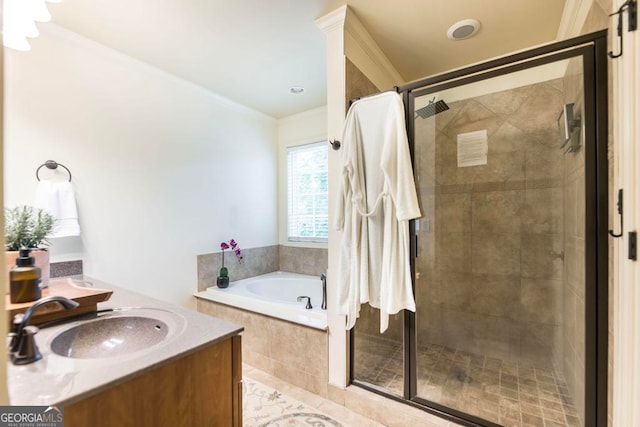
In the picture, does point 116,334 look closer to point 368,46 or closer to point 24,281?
point 24,281

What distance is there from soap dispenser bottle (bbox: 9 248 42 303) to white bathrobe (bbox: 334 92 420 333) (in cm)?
142

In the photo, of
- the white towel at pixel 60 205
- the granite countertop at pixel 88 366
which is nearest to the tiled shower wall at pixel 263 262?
the white towel at pixel 60 205

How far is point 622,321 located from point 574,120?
1.05 meters

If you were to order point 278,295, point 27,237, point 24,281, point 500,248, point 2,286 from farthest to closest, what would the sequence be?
point 278,295
point 500,248
point 27,237
point 24,281
point 2,286

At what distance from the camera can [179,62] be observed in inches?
89.7

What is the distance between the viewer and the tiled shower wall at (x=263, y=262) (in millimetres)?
2758

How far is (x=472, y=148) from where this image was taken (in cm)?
223

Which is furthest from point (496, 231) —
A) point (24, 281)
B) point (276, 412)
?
point (24, 281)

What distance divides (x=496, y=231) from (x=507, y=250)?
6.3 inches

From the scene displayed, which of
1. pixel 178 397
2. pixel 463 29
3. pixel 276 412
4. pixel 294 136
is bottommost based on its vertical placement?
pixel 276 412

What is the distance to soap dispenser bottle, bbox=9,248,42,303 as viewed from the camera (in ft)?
3.57

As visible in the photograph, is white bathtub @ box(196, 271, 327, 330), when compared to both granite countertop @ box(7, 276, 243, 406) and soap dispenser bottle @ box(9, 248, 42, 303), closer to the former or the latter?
granite countertop @ box(7, 276, 243, 406)

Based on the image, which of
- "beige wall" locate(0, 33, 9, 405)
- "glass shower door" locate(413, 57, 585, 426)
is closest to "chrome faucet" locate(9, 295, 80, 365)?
"beige wall" locate(0, 33, 9, 405)

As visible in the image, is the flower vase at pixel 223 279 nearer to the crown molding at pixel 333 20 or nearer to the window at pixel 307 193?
the window at pixel 307 193
